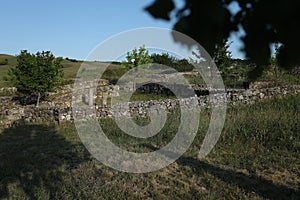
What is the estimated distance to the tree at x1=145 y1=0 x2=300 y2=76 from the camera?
51.3 inches

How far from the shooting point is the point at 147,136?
Answer: 38.4 ft

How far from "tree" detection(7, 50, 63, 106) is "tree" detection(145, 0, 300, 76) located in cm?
2283

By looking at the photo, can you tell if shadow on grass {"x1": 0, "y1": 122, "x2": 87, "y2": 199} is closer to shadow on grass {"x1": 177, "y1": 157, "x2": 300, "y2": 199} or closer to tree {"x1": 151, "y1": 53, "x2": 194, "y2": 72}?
shadow on grass {"x1": 177, "y1": 157, "x2": 300, "y2": 199}

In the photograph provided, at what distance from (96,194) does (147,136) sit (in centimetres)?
556

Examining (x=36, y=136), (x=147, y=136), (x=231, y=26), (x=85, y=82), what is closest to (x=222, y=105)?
(x=147, y=136)

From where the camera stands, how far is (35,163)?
28.1 ft

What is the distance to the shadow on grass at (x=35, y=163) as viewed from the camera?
6.78 m

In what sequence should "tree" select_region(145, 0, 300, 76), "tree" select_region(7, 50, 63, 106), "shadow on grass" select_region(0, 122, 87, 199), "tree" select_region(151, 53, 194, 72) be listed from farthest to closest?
"tree" select_region(151, 53, 194, 72), "tree" select_region(7, 50, 63, 106), "shadow on grass" select_region(0, 122, 87, 199), "tree" select_region(145, 0, 300, 76)

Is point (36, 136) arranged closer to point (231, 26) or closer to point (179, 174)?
point (179, 174)

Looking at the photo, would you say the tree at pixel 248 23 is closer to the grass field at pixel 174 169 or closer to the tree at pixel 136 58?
the grass field at pixel 174 169

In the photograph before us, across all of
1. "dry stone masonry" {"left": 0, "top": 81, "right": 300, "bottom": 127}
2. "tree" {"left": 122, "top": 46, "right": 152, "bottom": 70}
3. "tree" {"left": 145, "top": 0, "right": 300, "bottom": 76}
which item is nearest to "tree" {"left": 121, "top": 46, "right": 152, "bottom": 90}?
"tree" {"left": 122, "top": 46, "right": 152, "bottom": 70}

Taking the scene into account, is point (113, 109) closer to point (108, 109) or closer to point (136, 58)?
point (108, 109)

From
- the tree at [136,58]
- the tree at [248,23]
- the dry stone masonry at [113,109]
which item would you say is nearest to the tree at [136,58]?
the tree at [136,58]

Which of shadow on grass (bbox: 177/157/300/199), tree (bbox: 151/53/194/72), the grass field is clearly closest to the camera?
shadow on grass (bbox: 177/157/300/199)
